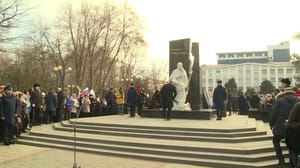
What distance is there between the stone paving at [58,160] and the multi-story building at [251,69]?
94.0 m

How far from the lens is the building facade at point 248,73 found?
112188 millimetres

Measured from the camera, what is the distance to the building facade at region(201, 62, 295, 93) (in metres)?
112

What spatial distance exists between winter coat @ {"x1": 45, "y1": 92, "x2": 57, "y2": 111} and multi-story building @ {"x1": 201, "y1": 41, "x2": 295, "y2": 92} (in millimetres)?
88819

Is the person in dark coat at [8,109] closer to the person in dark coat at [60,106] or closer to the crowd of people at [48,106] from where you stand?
the crowd of people at [48,106]

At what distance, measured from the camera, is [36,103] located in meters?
17.4

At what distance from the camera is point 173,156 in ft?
35.5

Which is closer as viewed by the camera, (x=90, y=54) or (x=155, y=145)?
(x=155, y=145)

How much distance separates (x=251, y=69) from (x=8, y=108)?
110m

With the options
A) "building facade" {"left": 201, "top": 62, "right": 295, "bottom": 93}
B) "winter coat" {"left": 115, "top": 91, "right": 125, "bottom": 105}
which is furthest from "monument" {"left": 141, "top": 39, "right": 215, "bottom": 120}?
"building facade" {"left": 201, "top": 62, "right": 295, "bottom": 93}

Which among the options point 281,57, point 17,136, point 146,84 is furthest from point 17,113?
point 281,57

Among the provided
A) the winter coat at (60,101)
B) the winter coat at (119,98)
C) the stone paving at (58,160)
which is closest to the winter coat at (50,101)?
the winter coat at (60,101)

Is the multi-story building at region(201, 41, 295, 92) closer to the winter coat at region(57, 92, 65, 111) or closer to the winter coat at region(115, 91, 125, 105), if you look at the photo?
the winter coat at region(115, 91, 125, 105)

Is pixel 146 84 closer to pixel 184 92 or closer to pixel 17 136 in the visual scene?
pixel 184 92

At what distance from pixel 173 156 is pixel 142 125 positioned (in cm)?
353
